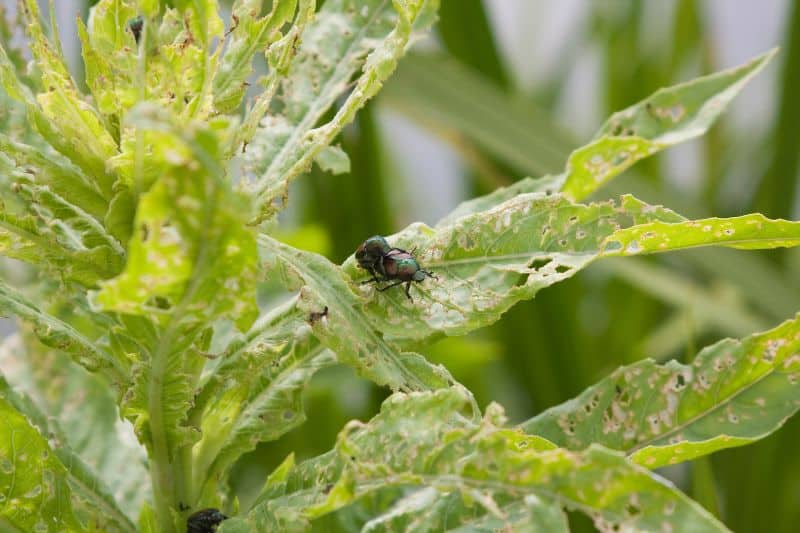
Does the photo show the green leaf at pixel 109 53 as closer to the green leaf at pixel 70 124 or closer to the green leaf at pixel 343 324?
the green leaf at pixel 70 124

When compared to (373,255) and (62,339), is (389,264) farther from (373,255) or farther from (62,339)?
(62,339)

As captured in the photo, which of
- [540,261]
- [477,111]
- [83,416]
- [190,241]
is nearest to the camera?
[190,241]

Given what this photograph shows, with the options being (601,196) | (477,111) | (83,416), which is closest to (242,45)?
(83,416)

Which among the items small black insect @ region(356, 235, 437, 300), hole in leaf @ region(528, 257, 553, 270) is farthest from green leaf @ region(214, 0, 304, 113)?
hole in leaf @ region(528, 257, 553, 270)

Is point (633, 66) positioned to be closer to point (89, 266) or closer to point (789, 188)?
point (789, 188)

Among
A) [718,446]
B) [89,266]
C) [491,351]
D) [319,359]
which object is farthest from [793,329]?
[491,351]
